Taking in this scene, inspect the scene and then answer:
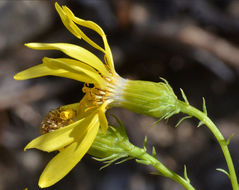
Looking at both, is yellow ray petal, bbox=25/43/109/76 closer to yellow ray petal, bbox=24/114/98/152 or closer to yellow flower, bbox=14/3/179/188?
yellow flower, bbox=14/3/179/188

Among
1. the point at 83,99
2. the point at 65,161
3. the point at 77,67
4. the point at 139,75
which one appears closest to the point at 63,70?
the point at 77,67

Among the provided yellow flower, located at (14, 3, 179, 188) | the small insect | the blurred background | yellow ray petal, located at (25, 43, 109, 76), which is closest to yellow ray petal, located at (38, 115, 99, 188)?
yellow flower, located at (14, 3, 179, 188)

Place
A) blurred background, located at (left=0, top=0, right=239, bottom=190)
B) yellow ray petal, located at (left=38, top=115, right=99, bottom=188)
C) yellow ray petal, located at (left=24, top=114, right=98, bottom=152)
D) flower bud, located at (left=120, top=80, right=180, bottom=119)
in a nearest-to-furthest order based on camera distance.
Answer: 1. yellow ray petal, located at (left=38, top=115, right=99, bottom=188)
2. yellow ray petal, located at (left=24, top=114, right=98, bottom=152)
3. flower bud, located at (left=120, top=80, right=180, bottom=119)
4. blurred background, located at (left=0, top=0, right=239, bottom=190)

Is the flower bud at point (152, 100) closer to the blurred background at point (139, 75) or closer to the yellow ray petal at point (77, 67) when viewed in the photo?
the yellow ray petal at point (77, 67)

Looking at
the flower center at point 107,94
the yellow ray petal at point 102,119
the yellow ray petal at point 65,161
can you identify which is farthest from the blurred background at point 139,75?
the yellow ray petal at point 65,161

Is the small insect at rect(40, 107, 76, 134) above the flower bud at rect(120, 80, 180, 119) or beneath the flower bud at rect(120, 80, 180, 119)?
beneath

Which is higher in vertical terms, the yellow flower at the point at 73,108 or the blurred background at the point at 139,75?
the yellow flower at the point at 73,108
